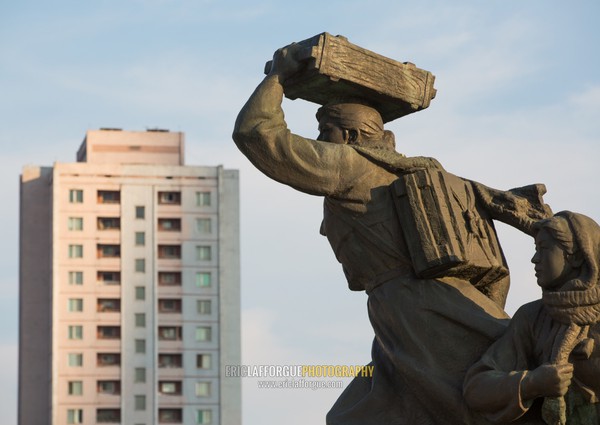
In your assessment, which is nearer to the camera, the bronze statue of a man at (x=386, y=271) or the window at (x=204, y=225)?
the bronze statue of a man at (x=386, y=271)

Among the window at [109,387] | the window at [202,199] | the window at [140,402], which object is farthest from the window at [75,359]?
the window at [202,199]

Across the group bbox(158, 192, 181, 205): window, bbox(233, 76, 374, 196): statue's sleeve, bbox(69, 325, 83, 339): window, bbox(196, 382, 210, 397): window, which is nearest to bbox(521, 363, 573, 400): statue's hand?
bbox(233, 76, 374, 196): statue's sleeve

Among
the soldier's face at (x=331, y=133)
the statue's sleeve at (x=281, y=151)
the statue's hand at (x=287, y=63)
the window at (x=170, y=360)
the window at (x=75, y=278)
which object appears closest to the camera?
the statue's sleeve at (x=281, y=151)

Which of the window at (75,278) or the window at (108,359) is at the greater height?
the window at (75,278)

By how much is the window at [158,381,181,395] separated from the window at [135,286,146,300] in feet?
16.9

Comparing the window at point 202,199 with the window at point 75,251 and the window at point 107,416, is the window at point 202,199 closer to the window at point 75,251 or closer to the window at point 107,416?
the window at point 75,251

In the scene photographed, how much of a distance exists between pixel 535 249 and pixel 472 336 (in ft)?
2.71

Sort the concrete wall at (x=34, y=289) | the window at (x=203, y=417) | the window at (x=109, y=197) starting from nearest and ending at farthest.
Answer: the window at (x=203, y=417), the window at (x=109, y=197), the concrete wall at (x=34, y=289)

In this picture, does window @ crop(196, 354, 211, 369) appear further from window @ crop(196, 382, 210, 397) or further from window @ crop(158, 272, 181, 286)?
window @ crop(158, 272, 181, 286)

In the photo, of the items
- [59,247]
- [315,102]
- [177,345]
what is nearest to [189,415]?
[177,345]

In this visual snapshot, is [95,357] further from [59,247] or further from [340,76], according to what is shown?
[340,76]

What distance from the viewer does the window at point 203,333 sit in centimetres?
8725

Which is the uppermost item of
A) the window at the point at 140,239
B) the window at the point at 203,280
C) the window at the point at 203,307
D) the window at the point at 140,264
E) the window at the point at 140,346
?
the window at the point at 140,239

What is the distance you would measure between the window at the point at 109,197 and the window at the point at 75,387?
1066 centimetres
